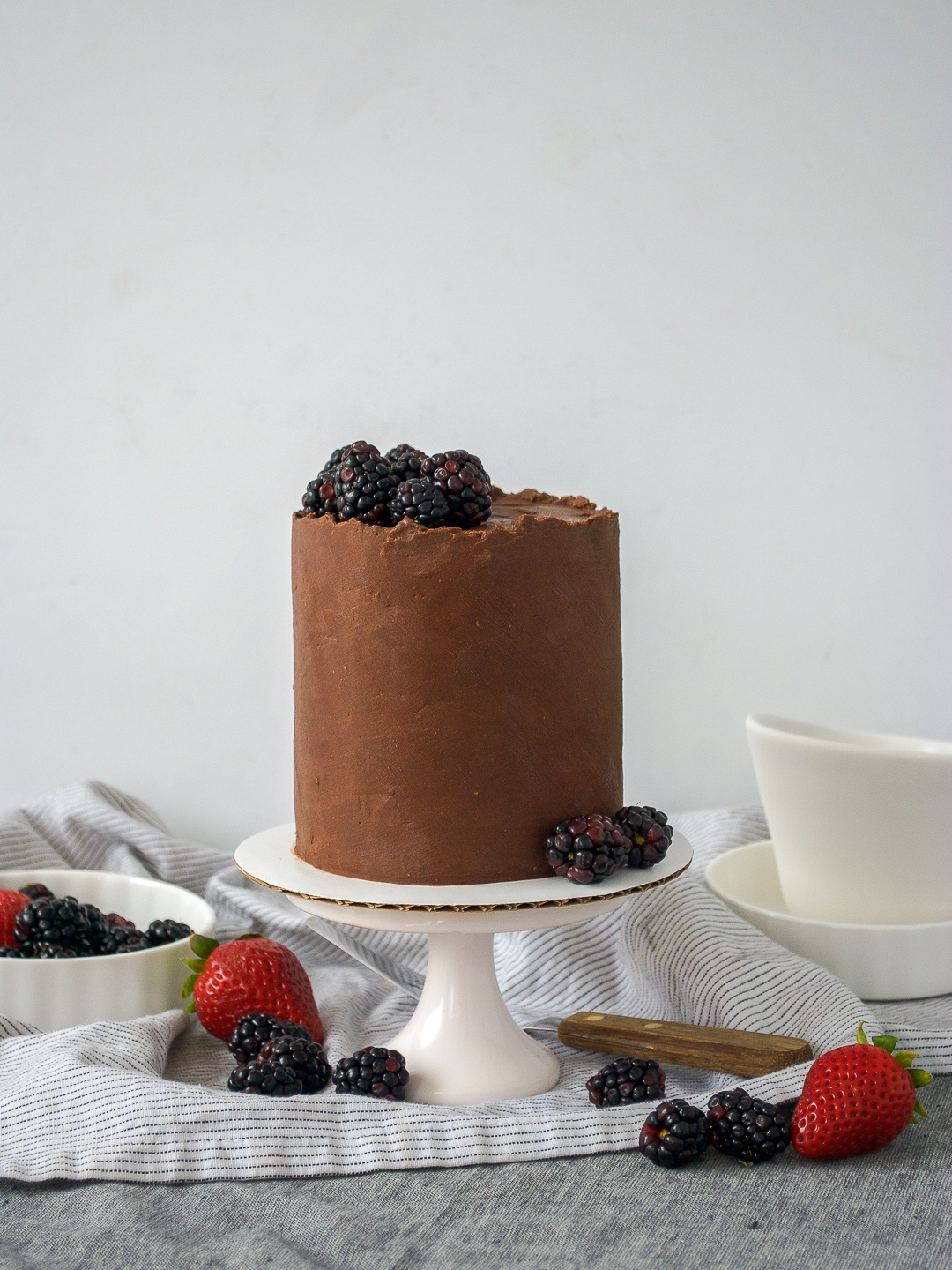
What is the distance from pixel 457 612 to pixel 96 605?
93cm

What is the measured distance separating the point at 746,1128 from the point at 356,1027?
0.42 meters

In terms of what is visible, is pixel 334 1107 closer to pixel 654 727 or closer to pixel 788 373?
pixel 654 727

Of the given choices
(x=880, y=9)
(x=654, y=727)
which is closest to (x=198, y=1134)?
(x=654, y=727)

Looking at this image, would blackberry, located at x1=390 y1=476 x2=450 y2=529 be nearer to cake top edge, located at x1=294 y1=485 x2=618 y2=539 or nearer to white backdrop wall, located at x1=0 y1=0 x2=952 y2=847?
cake top edge, located at x1=294 y1=485 x2=618 y2=539

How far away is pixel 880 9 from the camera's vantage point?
1514 millimetres

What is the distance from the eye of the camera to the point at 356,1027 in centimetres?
114

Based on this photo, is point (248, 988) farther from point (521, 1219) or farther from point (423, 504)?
point (423, 504)

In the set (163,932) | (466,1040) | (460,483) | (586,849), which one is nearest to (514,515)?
(460,483)

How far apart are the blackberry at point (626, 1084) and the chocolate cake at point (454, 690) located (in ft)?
0.56

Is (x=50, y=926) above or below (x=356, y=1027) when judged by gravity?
above

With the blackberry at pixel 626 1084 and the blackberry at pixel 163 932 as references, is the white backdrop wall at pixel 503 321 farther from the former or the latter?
the blackberry at pixel 626 1084

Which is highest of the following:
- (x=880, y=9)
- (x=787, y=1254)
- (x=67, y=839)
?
(x=880, y=9)

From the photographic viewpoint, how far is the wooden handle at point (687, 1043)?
97cm

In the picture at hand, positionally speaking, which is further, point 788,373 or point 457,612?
point 788,373
